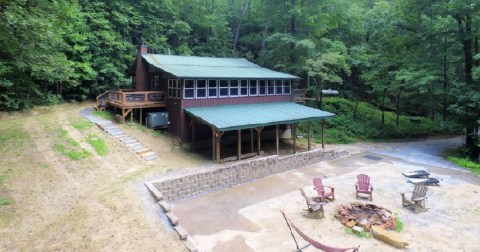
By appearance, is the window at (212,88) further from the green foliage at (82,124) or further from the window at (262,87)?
the green foliage at (82,124)

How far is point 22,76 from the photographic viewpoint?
65.5ft

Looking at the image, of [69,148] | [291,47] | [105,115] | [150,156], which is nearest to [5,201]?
[69,148]

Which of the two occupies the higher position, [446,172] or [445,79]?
[445,79]

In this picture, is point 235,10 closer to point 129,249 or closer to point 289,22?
point 289,22

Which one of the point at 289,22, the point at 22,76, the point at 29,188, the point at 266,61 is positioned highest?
the point at 289,22

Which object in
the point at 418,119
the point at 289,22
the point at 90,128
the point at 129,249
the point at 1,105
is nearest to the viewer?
the point at 129,249

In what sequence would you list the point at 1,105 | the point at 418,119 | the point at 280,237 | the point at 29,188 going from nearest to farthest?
1. the point at 280,237
2. the point at 29,188
3. the point at 1,105
4. the point at 418,119

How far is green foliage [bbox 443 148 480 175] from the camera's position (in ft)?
52.7

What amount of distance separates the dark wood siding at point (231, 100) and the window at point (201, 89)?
0.99ft

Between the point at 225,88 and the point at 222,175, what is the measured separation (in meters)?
7.28

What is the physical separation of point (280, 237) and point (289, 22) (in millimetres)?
23590

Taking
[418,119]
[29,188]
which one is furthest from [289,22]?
[29,188]

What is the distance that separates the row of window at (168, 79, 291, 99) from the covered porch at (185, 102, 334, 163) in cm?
89

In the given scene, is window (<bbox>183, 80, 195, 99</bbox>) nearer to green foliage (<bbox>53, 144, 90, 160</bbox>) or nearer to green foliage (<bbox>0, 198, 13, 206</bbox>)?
green foliage (<bbox>53, 144, 90, 160</bbox>)
